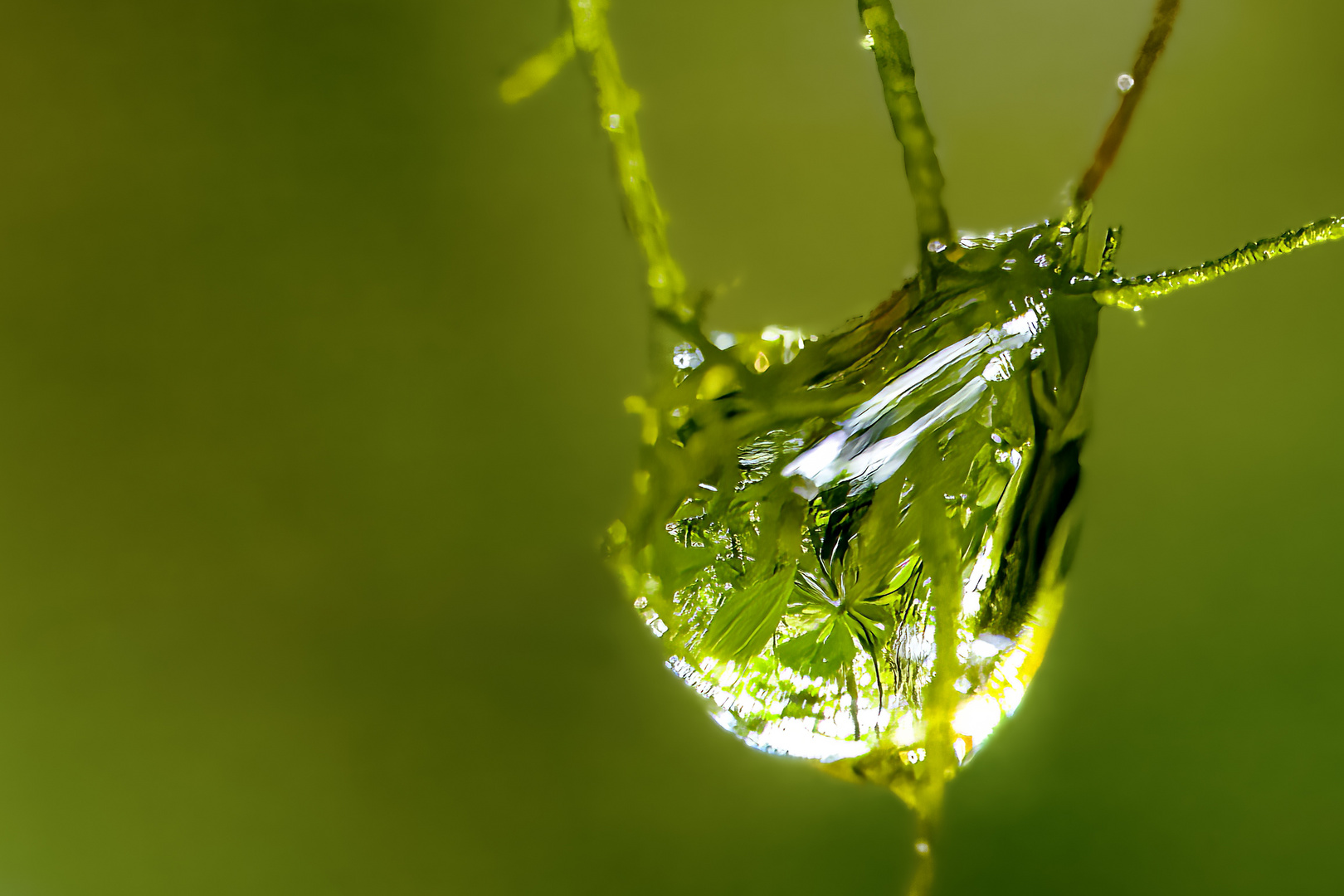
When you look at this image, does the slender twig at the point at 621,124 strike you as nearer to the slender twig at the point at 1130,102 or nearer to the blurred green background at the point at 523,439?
the blurred green background at the point at 523,439

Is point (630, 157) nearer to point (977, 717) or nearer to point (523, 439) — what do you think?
point (523, 439)

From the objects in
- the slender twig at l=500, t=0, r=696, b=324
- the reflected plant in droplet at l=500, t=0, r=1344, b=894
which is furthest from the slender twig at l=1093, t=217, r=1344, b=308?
the slender twig at l=500, t=0, r=696, b=324

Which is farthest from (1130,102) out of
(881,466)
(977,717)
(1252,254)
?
(977,717)

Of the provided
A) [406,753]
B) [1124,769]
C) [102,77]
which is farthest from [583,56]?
[1124,769]

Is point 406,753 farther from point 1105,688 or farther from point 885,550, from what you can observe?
point 1105,688

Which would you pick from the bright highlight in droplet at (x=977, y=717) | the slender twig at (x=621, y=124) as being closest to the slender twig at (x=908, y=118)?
the slender twig at (x=621, y=124)

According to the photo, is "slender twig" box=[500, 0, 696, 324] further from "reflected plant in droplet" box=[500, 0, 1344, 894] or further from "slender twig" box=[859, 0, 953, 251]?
"slender twig" box=[859, 0, 953, 251]

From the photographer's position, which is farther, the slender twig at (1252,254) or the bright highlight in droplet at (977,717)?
the bright highlight in droplet at (977,717)
